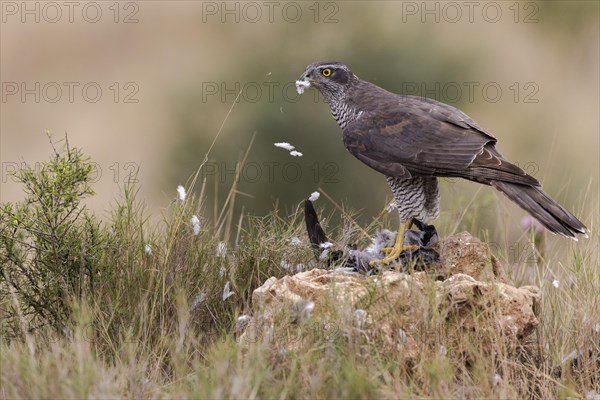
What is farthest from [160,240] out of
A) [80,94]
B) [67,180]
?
[80,94]

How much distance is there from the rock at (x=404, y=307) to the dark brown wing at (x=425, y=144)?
0.80 metres

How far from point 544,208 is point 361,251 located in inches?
45.2

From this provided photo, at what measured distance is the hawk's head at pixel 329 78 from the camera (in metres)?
6.57

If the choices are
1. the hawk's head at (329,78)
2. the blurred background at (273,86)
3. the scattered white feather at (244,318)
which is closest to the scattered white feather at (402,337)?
the scattered white feather at (244,318)

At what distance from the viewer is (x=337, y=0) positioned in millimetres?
14609

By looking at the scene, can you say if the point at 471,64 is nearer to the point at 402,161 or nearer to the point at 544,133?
the point at 544,133

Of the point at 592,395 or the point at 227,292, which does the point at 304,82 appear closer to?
the point at 227,292

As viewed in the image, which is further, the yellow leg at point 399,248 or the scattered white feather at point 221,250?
the yellow leg at point 399,248

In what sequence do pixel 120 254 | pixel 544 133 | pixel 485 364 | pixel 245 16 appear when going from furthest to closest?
pixel 245 16, pixel 544 133, pixel 120 254, pixel 485 364

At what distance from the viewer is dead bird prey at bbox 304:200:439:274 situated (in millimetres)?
5582

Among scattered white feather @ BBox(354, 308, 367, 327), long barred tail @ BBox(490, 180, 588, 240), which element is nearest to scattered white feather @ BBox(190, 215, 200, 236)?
scattered white feather @ BBox(354, 308, 367, 327)

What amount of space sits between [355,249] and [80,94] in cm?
1298

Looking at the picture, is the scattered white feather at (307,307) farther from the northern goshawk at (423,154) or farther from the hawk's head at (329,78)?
the hawk's head at (329,78)

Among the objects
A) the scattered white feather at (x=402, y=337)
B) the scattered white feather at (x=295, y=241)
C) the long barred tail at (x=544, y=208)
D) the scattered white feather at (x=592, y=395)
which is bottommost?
the scattered white feather at (x=592, y=395)
